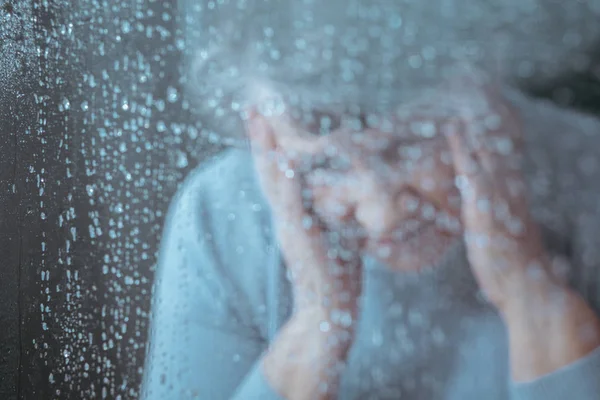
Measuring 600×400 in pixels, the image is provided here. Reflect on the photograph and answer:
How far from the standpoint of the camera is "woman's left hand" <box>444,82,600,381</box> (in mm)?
277

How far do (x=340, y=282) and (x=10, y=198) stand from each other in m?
0.22

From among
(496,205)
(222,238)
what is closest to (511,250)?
(496,205)

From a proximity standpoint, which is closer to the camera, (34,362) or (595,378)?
(595,378)

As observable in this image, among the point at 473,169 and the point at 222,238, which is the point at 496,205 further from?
the point at 222,238

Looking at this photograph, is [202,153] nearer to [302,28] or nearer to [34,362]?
[302,28]

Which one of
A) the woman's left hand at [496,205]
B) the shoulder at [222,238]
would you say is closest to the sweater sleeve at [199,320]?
the shoulder at [222,238]

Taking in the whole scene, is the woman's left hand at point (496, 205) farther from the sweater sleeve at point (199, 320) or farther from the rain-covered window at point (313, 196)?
the sweater sleeve at point (199, 320)

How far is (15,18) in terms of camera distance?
406 millimetres

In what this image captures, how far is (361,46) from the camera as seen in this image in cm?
29

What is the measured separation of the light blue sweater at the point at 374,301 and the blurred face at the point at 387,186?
0.4 inches

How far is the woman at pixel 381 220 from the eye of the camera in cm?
27

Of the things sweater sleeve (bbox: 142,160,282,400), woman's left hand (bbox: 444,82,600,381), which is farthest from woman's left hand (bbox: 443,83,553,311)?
sweater sleeve (bbox: 142,160,282,400)

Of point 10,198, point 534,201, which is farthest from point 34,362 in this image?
point 534,201

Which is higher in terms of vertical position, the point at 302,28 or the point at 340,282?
the point at 302,28
